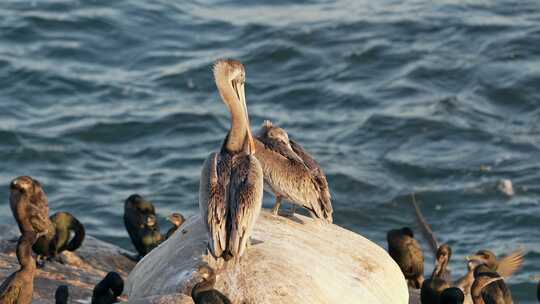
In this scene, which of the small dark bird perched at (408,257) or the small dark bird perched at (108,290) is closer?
the small dark bird perched at (108,290)

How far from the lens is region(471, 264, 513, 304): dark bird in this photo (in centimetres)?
1330

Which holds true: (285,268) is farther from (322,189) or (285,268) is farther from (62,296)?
(62,296)

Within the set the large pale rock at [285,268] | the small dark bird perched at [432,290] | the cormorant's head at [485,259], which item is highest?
the large pale rock at [285,268]

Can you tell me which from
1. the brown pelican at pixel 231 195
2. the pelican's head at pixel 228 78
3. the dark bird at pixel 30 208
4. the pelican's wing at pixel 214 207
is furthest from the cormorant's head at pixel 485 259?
the pelican's wing at pixel 214 207

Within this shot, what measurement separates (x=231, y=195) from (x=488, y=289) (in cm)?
400

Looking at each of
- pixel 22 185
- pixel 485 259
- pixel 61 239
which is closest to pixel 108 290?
pixel 61 239

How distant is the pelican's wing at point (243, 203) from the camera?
10.6 metres

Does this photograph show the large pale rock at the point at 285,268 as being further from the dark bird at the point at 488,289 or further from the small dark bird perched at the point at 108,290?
the dark bird at the point at 488,289

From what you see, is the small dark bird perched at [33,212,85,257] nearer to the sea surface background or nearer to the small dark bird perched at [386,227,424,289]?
the small dark bird perched at [386,227,424,289]

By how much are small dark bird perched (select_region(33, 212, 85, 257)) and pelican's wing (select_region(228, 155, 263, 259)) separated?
3886 millimetres

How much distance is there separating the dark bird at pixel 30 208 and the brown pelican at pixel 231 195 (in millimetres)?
3084

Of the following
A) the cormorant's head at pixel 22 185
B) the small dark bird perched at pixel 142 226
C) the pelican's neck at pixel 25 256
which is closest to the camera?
the pelican's neck at pixel 25 256

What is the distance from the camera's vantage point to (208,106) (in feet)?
88.6

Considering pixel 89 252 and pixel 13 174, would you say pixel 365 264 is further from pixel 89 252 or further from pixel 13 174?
pixel 13 174
